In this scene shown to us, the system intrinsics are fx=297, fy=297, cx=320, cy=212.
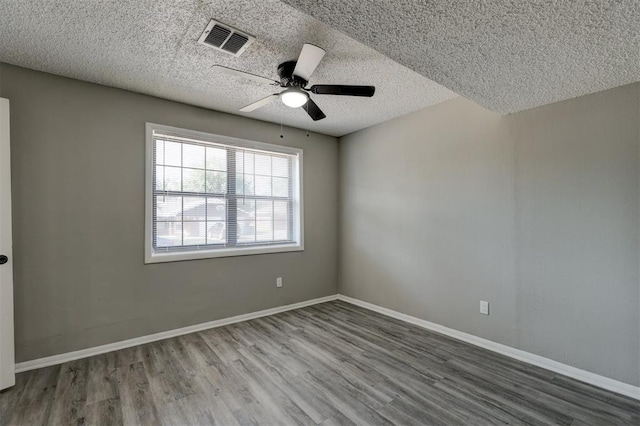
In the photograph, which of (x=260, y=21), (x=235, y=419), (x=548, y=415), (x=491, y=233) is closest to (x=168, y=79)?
(x=260, y=21)

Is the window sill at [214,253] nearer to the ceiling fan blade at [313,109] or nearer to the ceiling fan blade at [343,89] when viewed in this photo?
the ceiling fan blade at [313,109]

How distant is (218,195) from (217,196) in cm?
2

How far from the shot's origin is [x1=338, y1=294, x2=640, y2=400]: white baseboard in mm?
2180

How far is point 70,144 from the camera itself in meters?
2.74

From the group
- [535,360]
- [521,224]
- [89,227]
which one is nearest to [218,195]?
[89,227]

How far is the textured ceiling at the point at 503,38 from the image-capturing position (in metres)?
1.41

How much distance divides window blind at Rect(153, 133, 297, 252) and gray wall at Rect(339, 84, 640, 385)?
1.39 metres

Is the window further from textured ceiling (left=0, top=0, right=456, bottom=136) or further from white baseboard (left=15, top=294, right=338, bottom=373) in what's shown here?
white baseboard (left=15, top=294, right=338, bottom=373)

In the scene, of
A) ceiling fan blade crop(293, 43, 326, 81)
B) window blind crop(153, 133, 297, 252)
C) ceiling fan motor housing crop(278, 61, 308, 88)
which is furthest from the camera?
window blind crop(153, 133, 297, 252)

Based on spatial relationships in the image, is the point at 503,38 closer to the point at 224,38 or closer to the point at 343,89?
the point at 343,89

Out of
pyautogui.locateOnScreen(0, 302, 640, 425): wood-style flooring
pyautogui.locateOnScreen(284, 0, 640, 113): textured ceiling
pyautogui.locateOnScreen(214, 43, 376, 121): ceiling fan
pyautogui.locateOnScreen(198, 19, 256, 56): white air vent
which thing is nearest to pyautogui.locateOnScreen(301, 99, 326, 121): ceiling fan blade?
pyautogui.locateOnScreen(214, 43, 376, 121): ceiling fan

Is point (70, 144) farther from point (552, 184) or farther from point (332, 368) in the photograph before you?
point (552, 184)

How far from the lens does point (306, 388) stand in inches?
88.0

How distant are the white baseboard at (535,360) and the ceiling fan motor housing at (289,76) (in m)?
2.89
